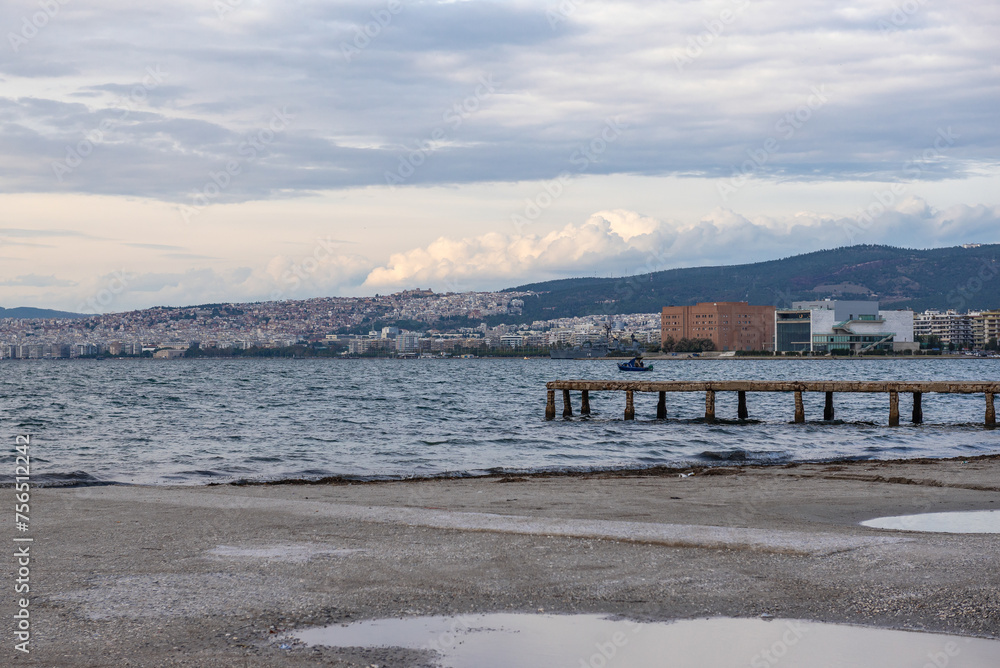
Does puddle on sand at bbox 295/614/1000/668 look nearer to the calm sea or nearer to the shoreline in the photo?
the shoreline

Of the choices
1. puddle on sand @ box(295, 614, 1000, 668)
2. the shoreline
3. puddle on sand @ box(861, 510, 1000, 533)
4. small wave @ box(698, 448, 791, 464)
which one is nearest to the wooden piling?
small wave @ box(698, 448, 791, 464)

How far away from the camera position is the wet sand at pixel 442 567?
6.69 m

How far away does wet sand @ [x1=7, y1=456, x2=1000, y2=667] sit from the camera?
669 centimetres

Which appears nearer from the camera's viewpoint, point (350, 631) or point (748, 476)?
point (350, 631)

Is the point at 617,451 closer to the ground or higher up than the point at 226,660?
closer to the ground

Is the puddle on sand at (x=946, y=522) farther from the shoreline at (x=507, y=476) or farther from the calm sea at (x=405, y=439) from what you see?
the calm sea at (x=405, y=439)

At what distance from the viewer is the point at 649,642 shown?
643 cm

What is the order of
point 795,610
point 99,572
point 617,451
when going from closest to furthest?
point 795,610 < point 99,572 < point 617,451

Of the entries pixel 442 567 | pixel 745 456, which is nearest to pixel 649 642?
pixel 442 567

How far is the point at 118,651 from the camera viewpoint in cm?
618

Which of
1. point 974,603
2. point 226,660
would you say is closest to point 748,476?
point 974,603

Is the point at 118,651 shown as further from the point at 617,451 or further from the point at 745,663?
the point at 617,451

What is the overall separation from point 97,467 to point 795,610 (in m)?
18.6

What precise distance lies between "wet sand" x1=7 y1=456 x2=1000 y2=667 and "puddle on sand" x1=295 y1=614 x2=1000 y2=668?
22 centimetres
